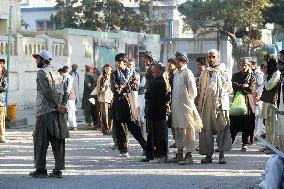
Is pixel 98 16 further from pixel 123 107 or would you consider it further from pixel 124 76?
pixel 123 107

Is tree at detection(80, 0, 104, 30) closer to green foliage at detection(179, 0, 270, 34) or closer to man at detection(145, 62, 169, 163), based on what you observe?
green foliage at detection(179, 0, 270, 34)

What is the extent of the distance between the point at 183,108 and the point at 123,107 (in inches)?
54.5

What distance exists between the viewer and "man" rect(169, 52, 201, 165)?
12688 mm

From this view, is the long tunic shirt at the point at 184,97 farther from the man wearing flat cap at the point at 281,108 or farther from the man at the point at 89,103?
the man at the point at 89,103

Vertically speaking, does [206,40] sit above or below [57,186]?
above

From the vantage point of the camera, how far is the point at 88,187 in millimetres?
10133

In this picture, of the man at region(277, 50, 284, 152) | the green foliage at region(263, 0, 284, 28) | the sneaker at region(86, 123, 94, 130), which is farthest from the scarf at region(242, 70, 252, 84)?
the green foliage at region(263, 0, 284, 28)

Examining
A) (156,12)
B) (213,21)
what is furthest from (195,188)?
(156,12)

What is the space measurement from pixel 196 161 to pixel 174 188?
309 centimetres

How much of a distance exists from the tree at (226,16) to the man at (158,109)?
30379 millimetres

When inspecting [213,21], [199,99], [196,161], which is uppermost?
[213,21]

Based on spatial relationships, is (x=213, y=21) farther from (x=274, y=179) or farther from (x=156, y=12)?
(x=274, y=179)

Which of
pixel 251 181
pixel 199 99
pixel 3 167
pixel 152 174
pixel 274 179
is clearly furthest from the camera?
pixel 199 99

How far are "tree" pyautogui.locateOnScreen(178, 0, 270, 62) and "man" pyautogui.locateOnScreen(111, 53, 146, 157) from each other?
29.7 meters
